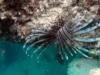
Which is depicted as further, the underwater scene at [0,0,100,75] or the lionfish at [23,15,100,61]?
the underwater scene at [0,0,100,75]

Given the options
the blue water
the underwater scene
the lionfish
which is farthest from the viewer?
the blue water

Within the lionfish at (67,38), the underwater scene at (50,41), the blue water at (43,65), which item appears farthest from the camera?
the blue water at (43,65)

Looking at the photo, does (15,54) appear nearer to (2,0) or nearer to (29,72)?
(29,72)

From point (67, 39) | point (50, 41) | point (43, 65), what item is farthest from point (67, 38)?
point (43, 65)

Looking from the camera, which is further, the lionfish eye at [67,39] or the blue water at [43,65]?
the blue water at [43,65]

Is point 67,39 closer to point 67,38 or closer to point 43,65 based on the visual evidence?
point 67,38

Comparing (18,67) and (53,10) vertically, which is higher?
(53,10)

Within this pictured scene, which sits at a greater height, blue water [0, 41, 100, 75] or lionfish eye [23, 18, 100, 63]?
lionfish eye [23, 18, 100, 63]

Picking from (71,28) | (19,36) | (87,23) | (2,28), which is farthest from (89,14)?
(2,28)
